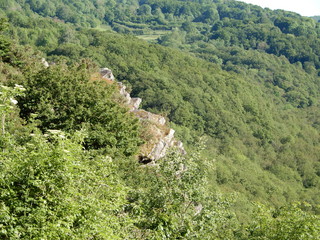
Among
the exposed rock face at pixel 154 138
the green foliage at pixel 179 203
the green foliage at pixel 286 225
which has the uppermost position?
the green foliage at pixel 179 203

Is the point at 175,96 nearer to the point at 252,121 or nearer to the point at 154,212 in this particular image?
the point at 252,121

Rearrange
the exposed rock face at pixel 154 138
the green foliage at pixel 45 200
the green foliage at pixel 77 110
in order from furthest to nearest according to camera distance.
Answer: the exposed rock face at pixel 154 138
the green foliage at pixel 77 110
the green foliage at pixel 45 200

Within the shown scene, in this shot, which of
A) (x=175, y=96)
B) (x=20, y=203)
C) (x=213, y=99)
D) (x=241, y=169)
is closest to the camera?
(x=20, y=203)

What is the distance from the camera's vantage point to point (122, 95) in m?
39.6

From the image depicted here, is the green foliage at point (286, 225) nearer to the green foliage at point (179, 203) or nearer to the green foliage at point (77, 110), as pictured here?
the green foliage at point (179, 203)

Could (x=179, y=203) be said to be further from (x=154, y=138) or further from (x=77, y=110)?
(x=154, y=138)

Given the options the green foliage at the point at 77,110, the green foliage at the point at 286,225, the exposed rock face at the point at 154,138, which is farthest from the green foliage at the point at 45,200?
the exposed rock face at the point at 154,138

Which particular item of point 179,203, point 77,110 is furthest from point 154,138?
point 179,203

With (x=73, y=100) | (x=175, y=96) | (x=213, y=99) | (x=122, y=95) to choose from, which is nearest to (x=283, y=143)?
(x=213, y=99)

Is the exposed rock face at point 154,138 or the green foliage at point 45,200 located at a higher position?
the green foliage at point 45,200

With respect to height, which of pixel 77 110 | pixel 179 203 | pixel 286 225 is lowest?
pixel 77 110

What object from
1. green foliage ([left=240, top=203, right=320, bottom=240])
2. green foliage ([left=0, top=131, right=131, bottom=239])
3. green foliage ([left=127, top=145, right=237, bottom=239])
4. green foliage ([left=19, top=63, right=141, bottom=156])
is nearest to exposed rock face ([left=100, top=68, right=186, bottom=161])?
green foliage ([left=19, top=63, right=141, bottom=156])

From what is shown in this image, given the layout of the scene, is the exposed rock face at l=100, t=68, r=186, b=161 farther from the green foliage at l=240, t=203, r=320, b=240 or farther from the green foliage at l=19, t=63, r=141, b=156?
the green foliage at l=240, t=203, r=320, b=240

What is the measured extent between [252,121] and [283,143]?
41.6 feet
